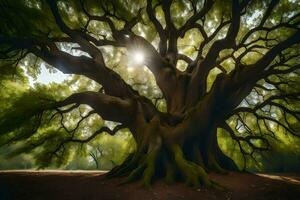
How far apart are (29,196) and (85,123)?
34.0 feet

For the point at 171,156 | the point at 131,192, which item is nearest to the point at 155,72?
the point at 171,156

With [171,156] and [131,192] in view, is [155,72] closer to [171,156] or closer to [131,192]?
[171,156]

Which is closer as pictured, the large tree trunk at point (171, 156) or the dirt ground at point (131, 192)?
the dirt ground at point (131, 192)

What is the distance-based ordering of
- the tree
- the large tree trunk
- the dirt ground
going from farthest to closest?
the tree < the large tree trunk < the dirt ground

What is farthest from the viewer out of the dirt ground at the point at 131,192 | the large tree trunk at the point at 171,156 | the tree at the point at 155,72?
the tree at the point at 155,72

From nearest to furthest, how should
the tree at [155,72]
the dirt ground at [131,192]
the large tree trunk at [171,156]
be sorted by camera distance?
1. the dirt ground at [131,192]
2. the large tree trunk at [171,156]
3. the tree at [155,72]

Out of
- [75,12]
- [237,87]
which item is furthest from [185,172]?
[75,12]

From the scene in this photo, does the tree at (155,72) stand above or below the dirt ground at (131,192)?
above

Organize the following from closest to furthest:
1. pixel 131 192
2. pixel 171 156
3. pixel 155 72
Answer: pixel 131 192
pixel 171 156
pixel 155 72

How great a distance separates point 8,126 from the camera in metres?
9.55

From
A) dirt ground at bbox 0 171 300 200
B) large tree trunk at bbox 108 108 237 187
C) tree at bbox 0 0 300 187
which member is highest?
tree at bbox 0 0 300 187

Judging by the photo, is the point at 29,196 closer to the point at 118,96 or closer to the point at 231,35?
the point at 118,96

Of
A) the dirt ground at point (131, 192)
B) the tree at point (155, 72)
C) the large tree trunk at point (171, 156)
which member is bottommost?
the dirt ground at point (131, 192)

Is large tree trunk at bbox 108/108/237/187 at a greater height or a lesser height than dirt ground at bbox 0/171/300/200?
greater
